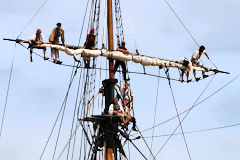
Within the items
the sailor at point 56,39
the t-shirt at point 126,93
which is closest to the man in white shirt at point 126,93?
the t-shirt at point 126,93

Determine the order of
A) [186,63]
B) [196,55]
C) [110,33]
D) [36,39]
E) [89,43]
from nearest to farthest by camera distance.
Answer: [36,39]
[89,43]
[110,33]
[196,55]
[186,63]

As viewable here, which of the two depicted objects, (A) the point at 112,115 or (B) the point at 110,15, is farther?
(B) the point at 110,15

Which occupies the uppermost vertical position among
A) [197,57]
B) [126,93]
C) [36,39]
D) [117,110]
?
[197,57]

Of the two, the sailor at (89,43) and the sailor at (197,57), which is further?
the sailor at (197,57)

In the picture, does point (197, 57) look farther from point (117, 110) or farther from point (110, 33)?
point (117, 110)

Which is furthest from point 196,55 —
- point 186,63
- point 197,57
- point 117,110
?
point 117,110

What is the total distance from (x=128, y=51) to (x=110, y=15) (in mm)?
1911

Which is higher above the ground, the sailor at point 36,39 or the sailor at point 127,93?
the sailor at point 36,39

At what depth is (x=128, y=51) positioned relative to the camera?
2264 cm

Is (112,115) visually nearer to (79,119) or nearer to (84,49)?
(79,119)

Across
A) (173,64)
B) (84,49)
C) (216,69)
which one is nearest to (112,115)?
(84,49)

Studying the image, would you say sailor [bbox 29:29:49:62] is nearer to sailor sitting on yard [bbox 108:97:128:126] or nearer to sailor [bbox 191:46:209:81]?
sailor sitting on yard [bbox 108:97:128:126]

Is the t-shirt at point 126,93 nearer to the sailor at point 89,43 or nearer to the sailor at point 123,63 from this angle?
the sailor at point 123,63

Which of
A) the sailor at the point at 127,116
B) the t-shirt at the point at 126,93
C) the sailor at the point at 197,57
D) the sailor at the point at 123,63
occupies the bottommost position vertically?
the sailor at the point at 127,116
